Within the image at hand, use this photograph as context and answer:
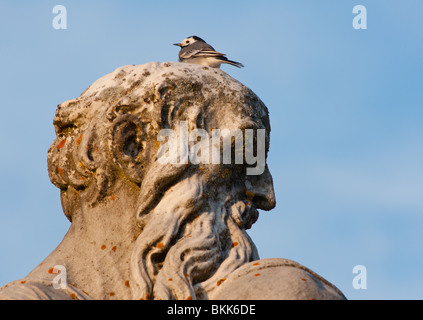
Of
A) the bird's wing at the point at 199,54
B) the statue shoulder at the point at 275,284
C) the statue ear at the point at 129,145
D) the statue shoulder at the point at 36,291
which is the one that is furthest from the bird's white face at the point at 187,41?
the statue shoulder at the point at 275,284

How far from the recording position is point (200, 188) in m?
6.91

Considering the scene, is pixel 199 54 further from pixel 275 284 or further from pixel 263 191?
pixel 275 284

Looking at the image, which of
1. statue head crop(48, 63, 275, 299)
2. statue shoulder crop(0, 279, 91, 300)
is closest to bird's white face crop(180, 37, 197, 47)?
statue head crop(48, 63, 275, 299)

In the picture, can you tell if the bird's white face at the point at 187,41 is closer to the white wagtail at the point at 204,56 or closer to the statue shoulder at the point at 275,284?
the white wagtail at the point at 204,56

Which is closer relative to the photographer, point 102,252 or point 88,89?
point 102,252

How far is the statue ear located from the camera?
706 centimetres

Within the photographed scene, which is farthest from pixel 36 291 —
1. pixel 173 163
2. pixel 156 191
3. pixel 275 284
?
pixel 275 284

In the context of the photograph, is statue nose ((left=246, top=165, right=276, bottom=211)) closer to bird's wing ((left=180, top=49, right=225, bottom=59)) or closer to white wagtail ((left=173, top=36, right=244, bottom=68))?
white wagtail ((left=173, top=36, right=244, bottom=68))

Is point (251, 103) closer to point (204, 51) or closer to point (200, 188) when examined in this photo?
point (200, 188)

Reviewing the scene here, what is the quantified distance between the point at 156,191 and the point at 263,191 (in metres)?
0.93
